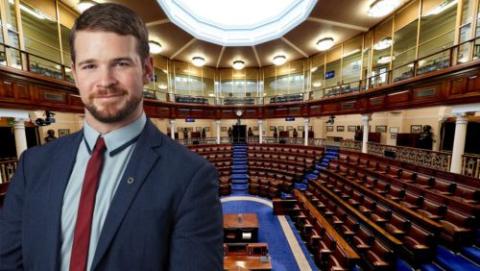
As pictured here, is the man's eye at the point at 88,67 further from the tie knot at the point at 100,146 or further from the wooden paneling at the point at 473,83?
the wooden paneling at the point at 473,83

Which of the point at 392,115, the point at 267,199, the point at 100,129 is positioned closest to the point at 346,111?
the point at 392,115

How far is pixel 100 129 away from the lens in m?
0.99

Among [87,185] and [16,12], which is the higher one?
[16,12]

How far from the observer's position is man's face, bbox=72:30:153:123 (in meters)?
0.87

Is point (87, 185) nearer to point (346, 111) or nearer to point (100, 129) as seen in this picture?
point (100, 129)

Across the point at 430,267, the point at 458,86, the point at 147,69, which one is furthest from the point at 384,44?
the point at 147,69

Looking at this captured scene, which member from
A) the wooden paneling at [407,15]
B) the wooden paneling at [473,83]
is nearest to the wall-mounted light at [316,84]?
the wooden paneling at [407,15]

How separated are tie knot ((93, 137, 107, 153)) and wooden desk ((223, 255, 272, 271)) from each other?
4.90 meters

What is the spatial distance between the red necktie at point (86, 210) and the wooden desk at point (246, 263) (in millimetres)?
4740

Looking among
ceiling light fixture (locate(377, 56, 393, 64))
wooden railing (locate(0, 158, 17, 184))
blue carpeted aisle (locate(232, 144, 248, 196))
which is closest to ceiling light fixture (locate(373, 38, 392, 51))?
ceiling light fixture (locate(377, 56, 393, 64))

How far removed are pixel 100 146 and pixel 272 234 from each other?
24.3 ft

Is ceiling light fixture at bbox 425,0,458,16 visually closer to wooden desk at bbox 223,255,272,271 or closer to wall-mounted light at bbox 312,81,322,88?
wall-mounted light at bbox 312,81,322,88

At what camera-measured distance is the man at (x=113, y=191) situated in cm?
79

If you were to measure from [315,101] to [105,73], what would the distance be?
13.1 metres
